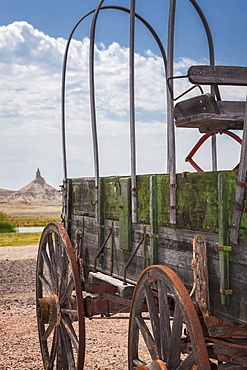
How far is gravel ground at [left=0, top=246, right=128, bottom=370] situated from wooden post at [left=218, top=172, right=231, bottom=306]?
3.16 meters

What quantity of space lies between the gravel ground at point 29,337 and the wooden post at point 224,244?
10.4 ft

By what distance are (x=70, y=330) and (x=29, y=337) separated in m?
2.69

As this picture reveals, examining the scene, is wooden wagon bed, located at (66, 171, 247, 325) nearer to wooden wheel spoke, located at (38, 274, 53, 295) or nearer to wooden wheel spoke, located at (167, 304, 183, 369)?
wooden wheel spoke, located at (167, 304, 183, 369)

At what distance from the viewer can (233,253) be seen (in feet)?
9.71

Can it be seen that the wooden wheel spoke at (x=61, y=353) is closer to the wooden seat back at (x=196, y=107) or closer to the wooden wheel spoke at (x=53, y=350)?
the wooden wheel spoke at (x=53, y=350)

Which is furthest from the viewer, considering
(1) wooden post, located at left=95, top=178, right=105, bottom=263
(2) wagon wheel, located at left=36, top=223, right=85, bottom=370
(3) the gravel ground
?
(3) the gravel ground

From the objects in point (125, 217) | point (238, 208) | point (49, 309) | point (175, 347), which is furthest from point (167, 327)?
point (49, 309)

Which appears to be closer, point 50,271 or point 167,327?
point 167,327

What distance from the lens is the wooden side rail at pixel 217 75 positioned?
10.4 feet

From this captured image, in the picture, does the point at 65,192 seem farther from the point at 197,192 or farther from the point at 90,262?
the point at 197,192

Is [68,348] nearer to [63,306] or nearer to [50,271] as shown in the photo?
[63,306]

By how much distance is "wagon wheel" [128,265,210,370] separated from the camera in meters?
2.88

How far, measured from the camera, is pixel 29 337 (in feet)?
23.7

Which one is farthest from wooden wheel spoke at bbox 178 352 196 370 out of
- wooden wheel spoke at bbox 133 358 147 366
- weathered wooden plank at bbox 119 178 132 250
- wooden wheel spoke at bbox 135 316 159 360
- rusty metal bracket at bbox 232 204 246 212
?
weathered wooden plank at bbox 119 178 132 250
